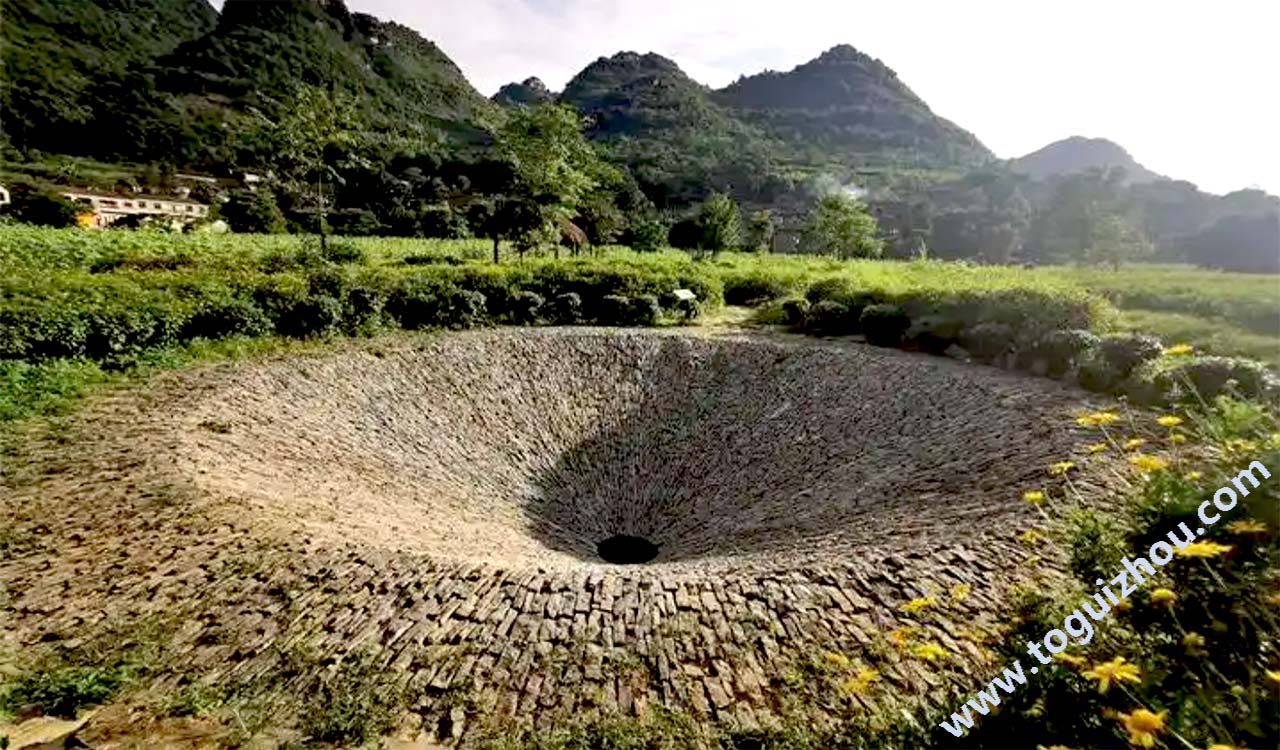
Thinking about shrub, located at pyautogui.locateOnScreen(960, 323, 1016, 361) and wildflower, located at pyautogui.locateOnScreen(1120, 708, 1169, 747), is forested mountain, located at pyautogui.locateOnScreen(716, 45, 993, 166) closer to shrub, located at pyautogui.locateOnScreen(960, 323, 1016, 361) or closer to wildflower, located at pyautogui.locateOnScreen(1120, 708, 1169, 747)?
shrub, located at pyautogui.locateOnScreen(960, 323, 1016, 361)

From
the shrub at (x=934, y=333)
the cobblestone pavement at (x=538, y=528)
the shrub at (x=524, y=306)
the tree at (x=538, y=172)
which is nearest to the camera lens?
the cobblestone pavement at (x=538, y=528)

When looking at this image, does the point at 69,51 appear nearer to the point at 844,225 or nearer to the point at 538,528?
the point at 844,225

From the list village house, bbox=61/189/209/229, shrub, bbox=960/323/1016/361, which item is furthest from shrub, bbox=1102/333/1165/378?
village house, bbox=61/189/209/229

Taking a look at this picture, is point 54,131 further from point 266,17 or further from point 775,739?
point 775,739

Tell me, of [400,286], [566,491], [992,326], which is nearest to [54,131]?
[400,286]

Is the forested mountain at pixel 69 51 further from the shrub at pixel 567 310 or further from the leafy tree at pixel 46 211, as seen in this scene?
the shrub at pixel 567 310

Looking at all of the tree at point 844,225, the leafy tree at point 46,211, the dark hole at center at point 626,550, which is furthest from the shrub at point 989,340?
the leafy tree at point 46,211
